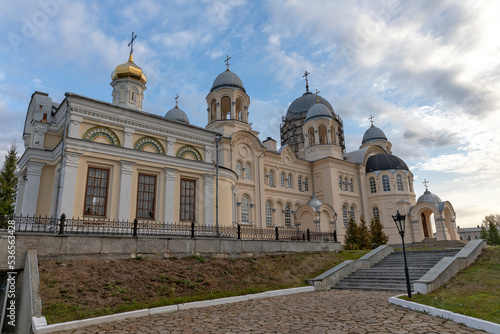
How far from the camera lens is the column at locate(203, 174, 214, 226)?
17000mm

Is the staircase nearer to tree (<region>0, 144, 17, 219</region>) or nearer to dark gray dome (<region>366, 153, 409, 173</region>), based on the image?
dark gray dome (<region>366, 153, 409, 173</region>)

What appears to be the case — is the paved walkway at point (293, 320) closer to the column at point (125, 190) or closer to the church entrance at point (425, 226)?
the column at point (125, 190)

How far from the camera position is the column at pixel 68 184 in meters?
13.1

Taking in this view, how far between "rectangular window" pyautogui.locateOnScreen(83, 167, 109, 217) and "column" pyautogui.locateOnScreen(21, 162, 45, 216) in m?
2.40

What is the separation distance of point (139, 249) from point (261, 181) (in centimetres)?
1608

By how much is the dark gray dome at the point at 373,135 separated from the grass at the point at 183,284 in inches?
1257

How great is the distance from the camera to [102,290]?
8727mm

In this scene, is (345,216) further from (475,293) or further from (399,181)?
(475,293)

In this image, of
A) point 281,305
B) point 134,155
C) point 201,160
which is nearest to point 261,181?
point 201,160

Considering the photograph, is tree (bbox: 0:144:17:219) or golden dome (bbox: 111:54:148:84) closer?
golden dome (bbox: 111:54:148:84)

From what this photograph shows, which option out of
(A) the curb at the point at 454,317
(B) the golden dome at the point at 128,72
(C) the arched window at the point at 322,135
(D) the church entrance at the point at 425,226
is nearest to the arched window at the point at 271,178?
(C) the arched window at the point at 322,135

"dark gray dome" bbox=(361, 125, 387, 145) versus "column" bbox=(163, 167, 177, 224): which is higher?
"dark gray dome" bbox=(361, 125, 387, 145)

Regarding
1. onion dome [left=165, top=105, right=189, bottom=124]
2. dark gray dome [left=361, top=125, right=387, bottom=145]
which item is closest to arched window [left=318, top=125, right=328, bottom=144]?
dark gray dome [left=361, top=125, right=387, bottom=145]

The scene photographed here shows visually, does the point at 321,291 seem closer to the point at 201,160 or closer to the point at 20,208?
the point at 201,160
